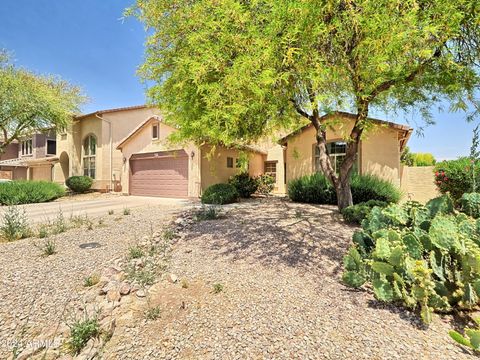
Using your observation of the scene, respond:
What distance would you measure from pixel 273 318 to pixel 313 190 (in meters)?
9.70

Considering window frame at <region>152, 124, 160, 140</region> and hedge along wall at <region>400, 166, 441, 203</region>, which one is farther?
window frame at <region>152, 124, 160, 140</region>

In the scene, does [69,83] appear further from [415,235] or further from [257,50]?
[415,235]

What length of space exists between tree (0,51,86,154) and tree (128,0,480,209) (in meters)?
15.9

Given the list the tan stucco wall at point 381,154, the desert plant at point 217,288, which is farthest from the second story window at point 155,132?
the desert plant at point 217,288

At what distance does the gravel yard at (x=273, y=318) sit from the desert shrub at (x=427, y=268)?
242mm

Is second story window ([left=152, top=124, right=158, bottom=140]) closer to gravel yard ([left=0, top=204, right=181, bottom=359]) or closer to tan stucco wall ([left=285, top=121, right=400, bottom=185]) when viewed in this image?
tan stucco wall ([left=285, top=121, right=400, bottom=185])

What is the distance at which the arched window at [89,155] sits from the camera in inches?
896

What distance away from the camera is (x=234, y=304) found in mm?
3504

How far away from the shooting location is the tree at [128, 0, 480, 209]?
4.30m

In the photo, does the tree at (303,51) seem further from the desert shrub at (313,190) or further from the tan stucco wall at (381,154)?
the desert shrub at (313,190)

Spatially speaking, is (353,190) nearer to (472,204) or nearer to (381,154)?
(381,154)

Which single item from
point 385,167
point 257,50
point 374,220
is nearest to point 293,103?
point 257,50

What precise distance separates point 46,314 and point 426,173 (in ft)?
54.6

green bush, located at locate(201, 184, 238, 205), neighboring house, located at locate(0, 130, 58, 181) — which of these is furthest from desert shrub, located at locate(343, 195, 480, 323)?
neighboring house, located at locate(0, 130, 58, 181)
